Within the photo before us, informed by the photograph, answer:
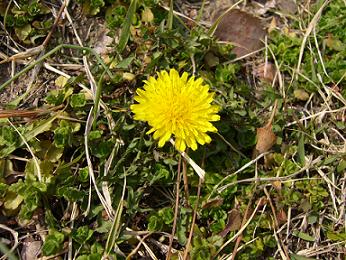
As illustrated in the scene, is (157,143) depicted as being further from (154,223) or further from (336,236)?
(336,236)

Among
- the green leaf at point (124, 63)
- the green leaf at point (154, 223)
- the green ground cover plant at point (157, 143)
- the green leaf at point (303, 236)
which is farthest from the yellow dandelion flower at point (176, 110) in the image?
the green leaf at point (303, 236)

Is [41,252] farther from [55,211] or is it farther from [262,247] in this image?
[262,247]

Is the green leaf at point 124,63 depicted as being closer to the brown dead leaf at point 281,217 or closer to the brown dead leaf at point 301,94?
the brown dead leaf at point 301,94

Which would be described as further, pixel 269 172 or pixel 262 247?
pixel 269 172

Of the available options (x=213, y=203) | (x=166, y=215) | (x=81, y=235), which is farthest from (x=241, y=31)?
(x=81, y=235)

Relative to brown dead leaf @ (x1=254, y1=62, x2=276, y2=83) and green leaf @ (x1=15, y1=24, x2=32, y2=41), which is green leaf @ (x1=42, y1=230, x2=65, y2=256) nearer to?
green leaf @ (x1=15, y1=24, x2=32, y2=41)

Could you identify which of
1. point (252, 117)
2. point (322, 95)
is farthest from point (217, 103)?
point (322, 95)
